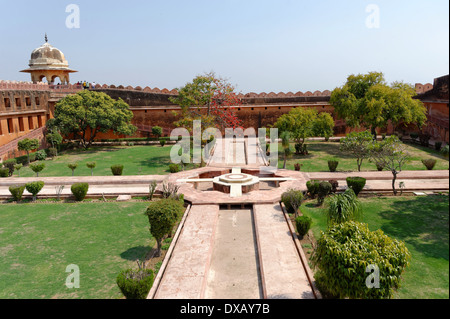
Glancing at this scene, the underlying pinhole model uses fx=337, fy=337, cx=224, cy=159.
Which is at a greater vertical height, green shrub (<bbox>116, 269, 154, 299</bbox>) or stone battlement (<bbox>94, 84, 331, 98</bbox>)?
stone battlement (<bbox>94, 84, 331, 98</bbox>)

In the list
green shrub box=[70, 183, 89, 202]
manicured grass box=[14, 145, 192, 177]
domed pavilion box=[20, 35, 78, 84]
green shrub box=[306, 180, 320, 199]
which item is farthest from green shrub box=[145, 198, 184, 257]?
domed pavilion box=[20, 35, 78, 84]

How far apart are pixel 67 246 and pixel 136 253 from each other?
1926mm

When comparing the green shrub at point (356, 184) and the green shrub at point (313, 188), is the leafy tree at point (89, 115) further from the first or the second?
the green shrub at point (356, 184)

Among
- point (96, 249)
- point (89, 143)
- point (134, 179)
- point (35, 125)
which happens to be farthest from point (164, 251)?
point (35, 125)

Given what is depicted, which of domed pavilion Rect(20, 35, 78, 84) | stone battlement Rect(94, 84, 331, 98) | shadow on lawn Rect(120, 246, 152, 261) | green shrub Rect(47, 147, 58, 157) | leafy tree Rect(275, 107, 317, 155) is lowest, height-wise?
shadow on lawn Rect(120, 246, 152, 261)

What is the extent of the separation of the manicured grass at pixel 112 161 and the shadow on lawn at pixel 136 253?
8203 mm

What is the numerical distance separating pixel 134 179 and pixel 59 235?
214 inches

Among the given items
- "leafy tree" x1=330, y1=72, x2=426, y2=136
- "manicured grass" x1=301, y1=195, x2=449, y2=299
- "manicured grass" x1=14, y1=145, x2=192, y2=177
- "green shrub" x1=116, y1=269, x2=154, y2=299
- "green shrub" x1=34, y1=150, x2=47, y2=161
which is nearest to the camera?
"green shrub" x1=116, y1=269, x2=154, y2=299

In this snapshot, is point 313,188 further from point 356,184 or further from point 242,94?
point 242,94

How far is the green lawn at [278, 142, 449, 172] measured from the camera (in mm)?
16344

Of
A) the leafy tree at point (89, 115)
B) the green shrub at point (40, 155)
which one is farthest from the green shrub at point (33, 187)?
the leafy tree at point (89, 115)

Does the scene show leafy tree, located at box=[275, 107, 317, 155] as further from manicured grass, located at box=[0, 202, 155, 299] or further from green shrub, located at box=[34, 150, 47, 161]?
green shrub, located at box=[34, 150, 47, 161]

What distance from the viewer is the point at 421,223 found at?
938 cm

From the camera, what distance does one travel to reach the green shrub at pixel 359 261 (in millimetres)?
5062
